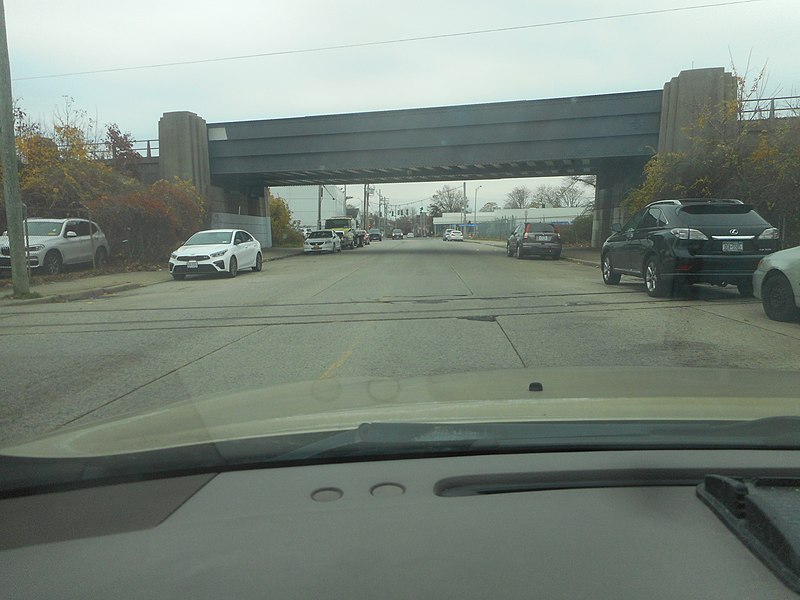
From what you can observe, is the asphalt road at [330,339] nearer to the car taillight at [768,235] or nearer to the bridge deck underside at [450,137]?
the car taillight at [768,235]

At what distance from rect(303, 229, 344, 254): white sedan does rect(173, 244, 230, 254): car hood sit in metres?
19.1

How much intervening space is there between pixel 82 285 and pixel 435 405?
1649cm

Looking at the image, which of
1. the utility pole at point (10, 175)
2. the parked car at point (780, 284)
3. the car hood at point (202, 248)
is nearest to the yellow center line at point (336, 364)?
the parked car at point (780, 284)

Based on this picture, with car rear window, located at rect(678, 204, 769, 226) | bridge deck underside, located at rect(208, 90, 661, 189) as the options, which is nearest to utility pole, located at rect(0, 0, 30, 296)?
car rear window, located at rect(678, 204, 769, 226)

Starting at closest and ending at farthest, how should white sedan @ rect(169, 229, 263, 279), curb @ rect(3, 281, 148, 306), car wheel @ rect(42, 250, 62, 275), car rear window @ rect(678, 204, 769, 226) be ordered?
car rear window @ rect(678, 204, 769, 226)
curb @ rect(3, 281, 148, 306)
car wheel @ rect(42, 250, 62, 275)
white sedan @ rect(169, 229, 263, 279)

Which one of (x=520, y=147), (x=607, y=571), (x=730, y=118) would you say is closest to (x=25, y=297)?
(x=607, y=571)

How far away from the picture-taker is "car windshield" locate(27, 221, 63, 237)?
20172 mm

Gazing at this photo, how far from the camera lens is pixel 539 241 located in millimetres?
29328

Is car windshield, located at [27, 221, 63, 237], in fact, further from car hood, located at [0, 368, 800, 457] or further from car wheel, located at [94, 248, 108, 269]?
car hood, located at [0, 368, 800, 457]

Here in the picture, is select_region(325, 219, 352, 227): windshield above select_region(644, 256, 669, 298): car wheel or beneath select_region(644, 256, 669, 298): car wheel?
above

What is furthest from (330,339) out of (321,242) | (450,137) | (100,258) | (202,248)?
(321,242)

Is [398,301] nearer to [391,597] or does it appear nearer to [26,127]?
[391,597]

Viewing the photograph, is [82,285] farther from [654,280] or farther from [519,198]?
[519,198]

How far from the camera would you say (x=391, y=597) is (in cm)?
175
